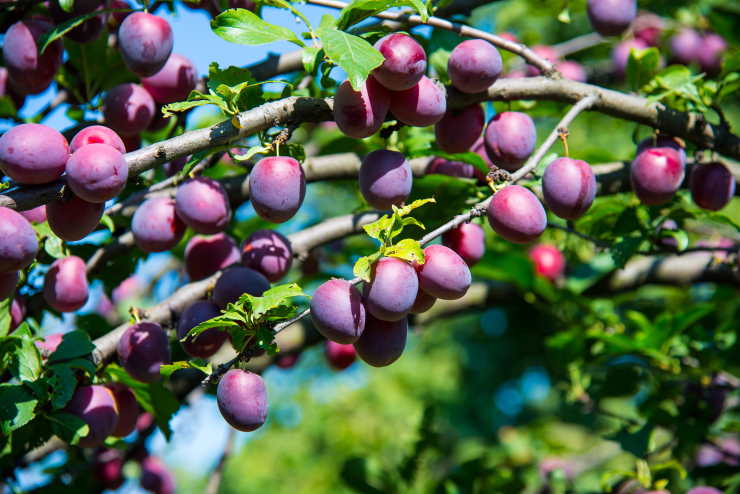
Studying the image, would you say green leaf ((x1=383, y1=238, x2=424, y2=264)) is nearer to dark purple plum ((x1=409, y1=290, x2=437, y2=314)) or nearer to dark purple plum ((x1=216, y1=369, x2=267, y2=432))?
dark purple plum ((x1=409, y1=290, x2=437, y2=314))

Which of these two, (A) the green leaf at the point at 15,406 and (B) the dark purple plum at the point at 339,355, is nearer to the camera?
(A) the green leaf at the point at 15,406

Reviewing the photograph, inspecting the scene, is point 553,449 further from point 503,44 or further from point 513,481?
point 503,44

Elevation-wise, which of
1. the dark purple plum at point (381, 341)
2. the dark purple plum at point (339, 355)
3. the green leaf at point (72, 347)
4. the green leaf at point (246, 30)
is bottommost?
the dark purple plum at point (339, 355)

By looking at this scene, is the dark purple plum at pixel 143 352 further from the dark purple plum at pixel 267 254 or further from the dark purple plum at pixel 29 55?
the dark purple plum at pixel 29 55

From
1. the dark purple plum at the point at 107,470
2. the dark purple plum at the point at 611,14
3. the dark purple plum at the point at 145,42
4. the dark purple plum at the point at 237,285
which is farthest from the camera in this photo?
the dark purple plum at the point at 107,470

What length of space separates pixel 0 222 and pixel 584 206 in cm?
77

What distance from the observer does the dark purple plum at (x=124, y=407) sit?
125cm

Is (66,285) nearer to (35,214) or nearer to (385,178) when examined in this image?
(35,214)

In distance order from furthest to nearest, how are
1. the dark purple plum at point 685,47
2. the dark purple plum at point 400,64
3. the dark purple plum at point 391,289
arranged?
the dark purple plum at point 685,47, the dark purple plum at point 400,64, the dark purple plum at point 391,289

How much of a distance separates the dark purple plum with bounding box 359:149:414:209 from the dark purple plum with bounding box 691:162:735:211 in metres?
0.62

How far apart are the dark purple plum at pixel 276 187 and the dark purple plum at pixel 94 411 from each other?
1.36ft

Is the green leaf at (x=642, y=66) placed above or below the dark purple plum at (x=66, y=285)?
above

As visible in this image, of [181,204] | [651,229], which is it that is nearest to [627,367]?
[651,229]

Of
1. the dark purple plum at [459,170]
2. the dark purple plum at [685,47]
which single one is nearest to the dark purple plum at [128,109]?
the dark purple plum at [459,170]
